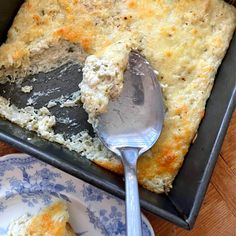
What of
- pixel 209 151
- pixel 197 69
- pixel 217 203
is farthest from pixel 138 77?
pixel 217 203

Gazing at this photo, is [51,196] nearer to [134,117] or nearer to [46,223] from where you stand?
[46,223]

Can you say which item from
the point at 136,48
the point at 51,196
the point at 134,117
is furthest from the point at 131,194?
the point at 136,48

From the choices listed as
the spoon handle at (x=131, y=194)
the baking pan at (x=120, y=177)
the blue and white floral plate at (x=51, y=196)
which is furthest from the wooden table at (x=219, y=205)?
the spoon handle at (x=131, y=194)

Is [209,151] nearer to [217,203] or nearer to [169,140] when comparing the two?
[169,140]

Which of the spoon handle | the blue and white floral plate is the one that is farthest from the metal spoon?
the blue and white floral plate

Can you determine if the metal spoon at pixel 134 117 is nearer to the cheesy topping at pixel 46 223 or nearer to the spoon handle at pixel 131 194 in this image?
the spoon handle at pixel 131 194

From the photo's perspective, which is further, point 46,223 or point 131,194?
point 46,223
